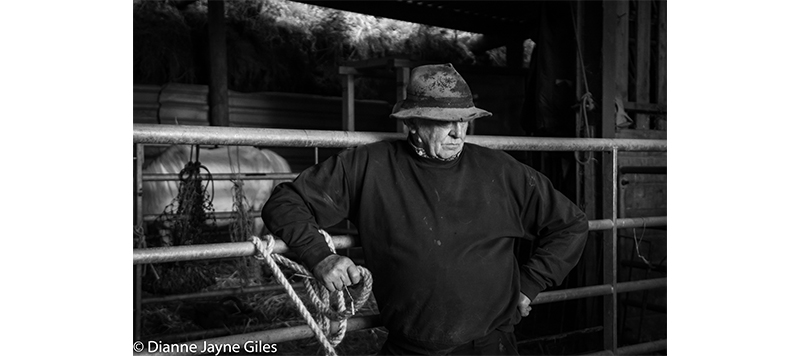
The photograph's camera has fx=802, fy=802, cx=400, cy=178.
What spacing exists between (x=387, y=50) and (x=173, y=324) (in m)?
4.14

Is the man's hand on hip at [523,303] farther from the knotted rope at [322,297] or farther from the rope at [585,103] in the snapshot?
the rope at [585,103]

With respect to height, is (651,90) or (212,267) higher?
(651,90)

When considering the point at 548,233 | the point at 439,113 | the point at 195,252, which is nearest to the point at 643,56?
the point at 548,233

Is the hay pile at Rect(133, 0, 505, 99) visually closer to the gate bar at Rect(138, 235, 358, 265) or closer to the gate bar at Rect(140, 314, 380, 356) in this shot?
the gate bar at Rect(140, 314, 380, 356)

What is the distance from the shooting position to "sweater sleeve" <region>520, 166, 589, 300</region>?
2467 millimetres

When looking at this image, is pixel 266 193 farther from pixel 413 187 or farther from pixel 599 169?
pixel 413 187

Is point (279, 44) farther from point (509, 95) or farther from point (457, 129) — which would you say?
point (457, 129)

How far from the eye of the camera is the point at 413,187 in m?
2.30

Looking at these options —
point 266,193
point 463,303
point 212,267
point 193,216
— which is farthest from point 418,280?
point 266,193

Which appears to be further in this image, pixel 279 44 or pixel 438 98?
pixel 279 44

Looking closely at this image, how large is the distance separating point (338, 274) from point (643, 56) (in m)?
3.57

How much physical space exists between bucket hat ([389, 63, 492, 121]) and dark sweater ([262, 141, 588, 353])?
0.50 feet

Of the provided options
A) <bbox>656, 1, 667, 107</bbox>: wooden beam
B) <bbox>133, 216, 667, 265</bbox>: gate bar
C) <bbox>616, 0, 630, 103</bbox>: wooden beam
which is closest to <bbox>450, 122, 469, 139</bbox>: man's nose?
<bbox>133, 216, 667, 265</bbox>: gate bar

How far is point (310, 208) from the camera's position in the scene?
7.35 feet
